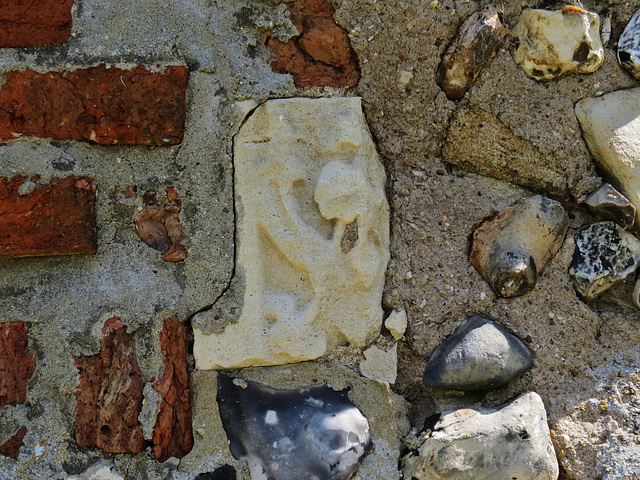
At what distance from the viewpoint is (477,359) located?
987 millimetres

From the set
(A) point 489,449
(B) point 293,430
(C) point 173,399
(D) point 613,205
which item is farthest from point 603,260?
(C) point 173,399

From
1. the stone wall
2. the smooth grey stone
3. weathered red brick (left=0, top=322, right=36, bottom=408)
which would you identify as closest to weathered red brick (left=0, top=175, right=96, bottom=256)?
the stone wall

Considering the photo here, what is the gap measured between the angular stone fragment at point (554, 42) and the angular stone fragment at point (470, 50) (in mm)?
46

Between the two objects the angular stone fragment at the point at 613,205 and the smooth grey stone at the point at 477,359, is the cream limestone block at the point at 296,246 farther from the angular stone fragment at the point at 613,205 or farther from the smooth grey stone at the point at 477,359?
the angular stone fragment at the point at 613,205

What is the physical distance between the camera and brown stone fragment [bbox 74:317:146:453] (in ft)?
3.00

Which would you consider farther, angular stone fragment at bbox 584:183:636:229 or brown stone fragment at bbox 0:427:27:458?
angular stone fragment at bbox 584:183:636:229

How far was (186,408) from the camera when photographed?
958mm

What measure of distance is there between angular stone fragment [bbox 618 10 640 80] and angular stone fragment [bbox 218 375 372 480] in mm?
774

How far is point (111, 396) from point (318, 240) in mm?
405

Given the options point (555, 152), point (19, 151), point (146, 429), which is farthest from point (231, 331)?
point (555, 152)

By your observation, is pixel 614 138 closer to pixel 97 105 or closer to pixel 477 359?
pixel 477 359

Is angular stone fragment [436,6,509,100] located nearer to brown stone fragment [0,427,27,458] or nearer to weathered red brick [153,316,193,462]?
weathered red brick [153,316,193,462]

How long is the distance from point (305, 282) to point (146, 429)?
337 millimetres

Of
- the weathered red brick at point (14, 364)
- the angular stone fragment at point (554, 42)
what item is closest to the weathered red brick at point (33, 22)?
the weathered red brick at point (14, 364)
